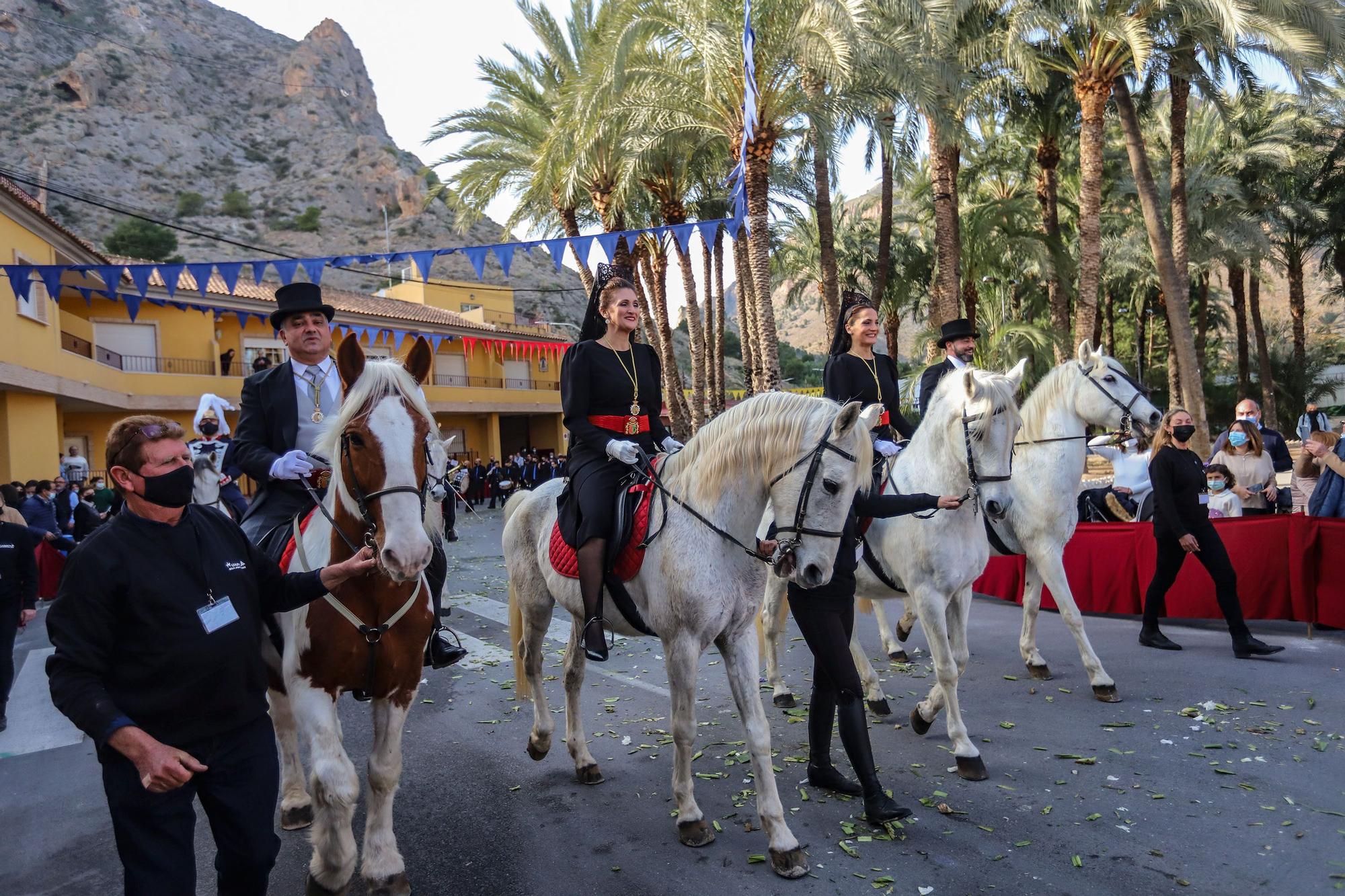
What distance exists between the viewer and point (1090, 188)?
18.2 metres

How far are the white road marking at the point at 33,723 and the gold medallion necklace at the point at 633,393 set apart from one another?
4.27 meters

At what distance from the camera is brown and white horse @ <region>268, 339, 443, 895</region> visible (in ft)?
10.3

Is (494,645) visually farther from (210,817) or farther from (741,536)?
(210,817)

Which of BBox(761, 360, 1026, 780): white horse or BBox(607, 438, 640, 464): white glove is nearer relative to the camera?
BBox(607, 438, 640, 464): white glove

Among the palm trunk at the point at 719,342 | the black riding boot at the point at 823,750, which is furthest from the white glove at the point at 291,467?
the palm trunk at the point at 719,342

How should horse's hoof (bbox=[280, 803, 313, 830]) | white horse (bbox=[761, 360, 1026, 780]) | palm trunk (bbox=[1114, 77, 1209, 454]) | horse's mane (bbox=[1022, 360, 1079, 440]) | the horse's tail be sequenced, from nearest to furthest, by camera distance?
horse's hoof (bbox=[280, 803, 313, 830])
white horse (bbox=[761, 360, 1026, 780])
the horse's tail
horse's mane (bbox=[1022, 360, 1079, 440])
palm trunk (bbox=[1114, 77, 1209, 454])

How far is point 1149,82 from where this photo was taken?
20875 mm

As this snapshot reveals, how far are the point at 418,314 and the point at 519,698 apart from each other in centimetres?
4016

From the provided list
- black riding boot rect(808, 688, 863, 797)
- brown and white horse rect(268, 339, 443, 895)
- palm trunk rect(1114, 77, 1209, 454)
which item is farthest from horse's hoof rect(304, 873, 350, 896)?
palm trunk rect(1114, 77, 1209, 454)

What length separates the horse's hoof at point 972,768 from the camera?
4.79 metres

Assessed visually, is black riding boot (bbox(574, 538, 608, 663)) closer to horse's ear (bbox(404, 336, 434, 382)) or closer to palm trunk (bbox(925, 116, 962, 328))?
horse's ear (bbox(404, 336, 434, 382))

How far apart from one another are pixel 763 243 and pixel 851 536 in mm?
13584

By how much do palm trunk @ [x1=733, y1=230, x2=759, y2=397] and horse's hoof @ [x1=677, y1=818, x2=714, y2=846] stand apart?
56.5 ft

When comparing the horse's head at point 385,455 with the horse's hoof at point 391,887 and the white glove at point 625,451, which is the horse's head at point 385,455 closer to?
the white glove at point 625,451
